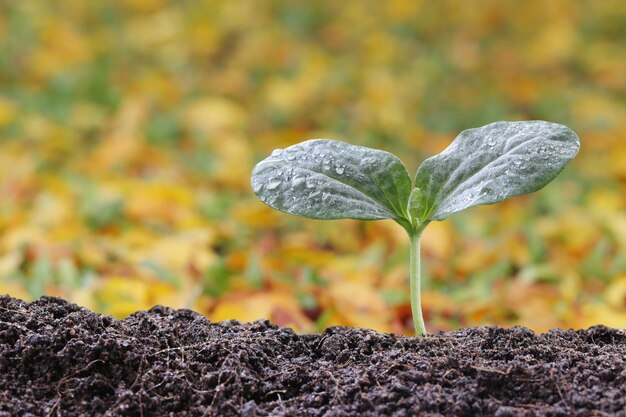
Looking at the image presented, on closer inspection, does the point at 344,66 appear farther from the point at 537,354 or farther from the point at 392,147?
the point at 537,354

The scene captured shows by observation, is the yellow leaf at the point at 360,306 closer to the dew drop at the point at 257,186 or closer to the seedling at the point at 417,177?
the seedling at the point at 417,177

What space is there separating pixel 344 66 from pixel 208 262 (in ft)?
8.54

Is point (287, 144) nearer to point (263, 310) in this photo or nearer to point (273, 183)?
point (263, 310)

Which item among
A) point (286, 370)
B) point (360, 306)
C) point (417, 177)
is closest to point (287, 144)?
point (360, 306)

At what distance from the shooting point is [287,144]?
151 inches

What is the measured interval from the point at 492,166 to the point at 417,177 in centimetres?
13

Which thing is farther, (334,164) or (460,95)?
(460,95)

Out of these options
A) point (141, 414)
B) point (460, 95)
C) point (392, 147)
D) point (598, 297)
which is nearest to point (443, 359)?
point (141, 414)

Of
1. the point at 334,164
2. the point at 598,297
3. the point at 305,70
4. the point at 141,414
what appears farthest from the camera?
the point at 305,70

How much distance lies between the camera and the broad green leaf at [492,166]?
1216mm

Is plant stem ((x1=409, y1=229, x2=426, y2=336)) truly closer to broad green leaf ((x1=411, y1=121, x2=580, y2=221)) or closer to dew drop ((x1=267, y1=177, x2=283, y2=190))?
broad green leaf ((x1=411, y1=121, x2=580, y2=221))

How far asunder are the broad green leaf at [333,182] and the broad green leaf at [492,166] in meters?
0.04

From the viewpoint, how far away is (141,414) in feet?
3.64

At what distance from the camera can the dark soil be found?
110 cm
